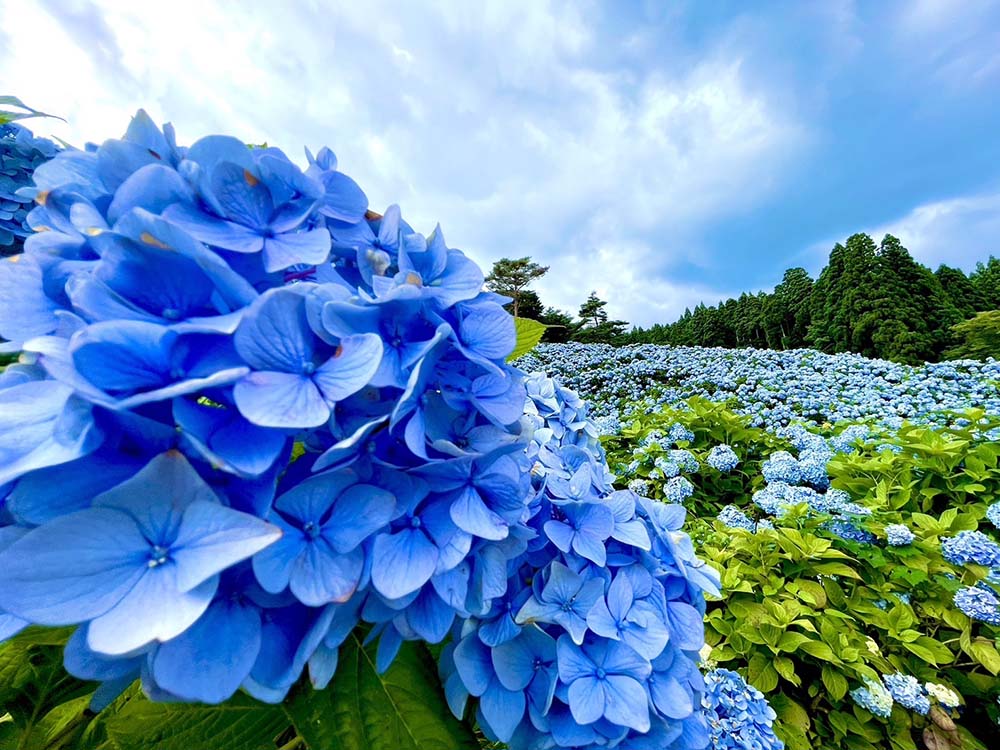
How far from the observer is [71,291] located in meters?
0.29

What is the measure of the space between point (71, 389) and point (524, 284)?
1454 cm

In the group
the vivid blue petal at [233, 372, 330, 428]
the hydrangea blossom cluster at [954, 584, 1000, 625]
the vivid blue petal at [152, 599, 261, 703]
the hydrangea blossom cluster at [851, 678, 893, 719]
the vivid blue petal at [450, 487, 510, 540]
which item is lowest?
the hydrangea blossom cluster at [851, 678, 893, 719]

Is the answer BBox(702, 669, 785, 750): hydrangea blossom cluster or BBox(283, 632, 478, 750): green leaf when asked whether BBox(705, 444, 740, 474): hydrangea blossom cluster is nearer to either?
BBox(702, 669, 785, 750): hydrangea blossom cluster

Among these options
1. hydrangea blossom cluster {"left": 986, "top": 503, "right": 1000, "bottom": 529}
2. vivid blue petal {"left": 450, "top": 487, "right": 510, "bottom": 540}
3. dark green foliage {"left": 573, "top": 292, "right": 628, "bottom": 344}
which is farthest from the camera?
dark green foliage {"left": 573, "top": 292, "right": 628, "bottom": 344}

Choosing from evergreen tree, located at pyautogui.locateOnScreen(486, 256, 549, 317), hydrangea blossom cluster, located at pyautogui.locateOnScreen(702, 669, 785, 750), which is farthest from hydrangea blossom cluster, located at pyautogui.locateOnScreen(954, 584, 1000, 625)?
evergreen tree, located at pyautogui.locateOnScreen(486, 256, 549, 317)

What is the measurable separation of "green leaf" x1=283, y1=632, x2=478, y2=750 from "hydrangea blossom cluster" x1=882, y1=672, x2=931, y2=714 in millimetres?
1287

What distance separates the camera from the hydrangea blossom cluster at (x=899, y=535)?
143 centimetres

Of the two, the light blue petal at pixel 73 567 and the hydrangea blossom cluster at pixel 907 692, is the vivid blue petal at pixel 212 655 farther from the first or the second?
the hydrangea blossom cluster at pixel 907 692

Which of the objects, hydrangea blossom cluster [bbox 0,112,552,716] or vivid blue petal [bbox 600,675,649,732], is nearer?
hydrangea blossom cluster [bbox 0,112,552,716]

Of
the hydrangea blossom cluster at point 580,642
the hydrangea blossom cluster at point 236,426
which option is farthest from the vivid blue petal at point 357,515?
the hydrangea blossom cluster at point 580,642

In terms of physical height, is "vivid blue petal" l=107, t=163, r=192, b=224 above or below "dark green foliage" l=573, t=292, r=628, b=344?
below

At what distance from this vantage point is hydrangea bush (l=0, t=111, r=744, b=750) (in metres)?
0.26

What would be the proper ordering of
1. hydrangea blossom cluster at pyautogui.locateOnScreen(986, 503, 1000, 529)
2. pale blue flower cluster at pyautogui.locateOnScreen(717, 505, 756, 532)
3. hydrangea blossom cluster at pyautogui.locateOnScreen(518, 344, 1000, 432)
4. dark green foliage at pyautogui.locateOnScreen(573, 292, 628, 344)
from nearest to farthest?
hydrangea blossom cluster at pyautogui.locateOnScreen(986, 503, 1000, 529), pale blue flower cluster at pyautogui.locateOnScreen(717, 505, 756, 532), hydrangea blossom cluster at pyautogui.locateOnScreen(518, 344, 1000, 432), dark green foliage at pyautogui.locateOnScreen(573, 292, 628, 344)

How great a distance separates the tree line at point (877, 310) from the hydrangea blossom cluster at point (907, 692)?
680 centimetres
